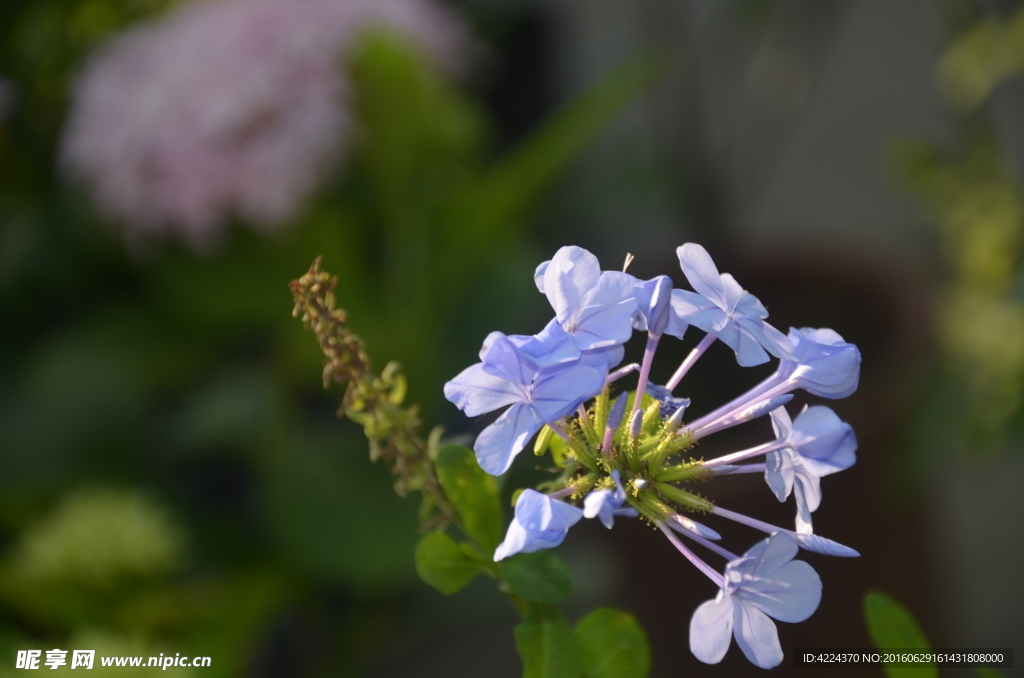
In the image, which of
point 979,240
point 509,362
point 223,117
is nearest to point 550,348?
point 509,362

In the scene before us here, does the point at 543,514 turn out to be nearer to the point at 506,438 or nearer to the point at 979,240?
the point at 506,438

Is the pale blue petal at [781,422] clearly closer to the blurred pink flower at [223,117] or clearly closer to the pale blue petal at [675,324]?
the pale blue petal at [675,324]

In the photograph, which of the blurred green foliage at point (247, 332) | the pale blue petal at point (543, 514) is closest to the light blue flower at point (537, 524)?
the pale blue petal at point (543, 514)

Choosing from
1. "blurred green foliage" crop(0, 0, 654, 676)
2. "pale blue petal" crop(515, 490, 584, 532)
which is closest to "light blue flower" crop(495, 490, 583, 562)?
"pale blue petal" crop(515, 490, 584, 532)

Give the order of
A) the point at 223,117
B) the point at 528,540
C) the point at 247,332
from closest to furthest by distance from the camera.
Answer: the point at 528,540, the point at 223,117, the point at 247,332

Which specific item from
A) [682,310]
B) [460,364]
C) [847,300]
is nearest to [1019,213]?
[847,300]
